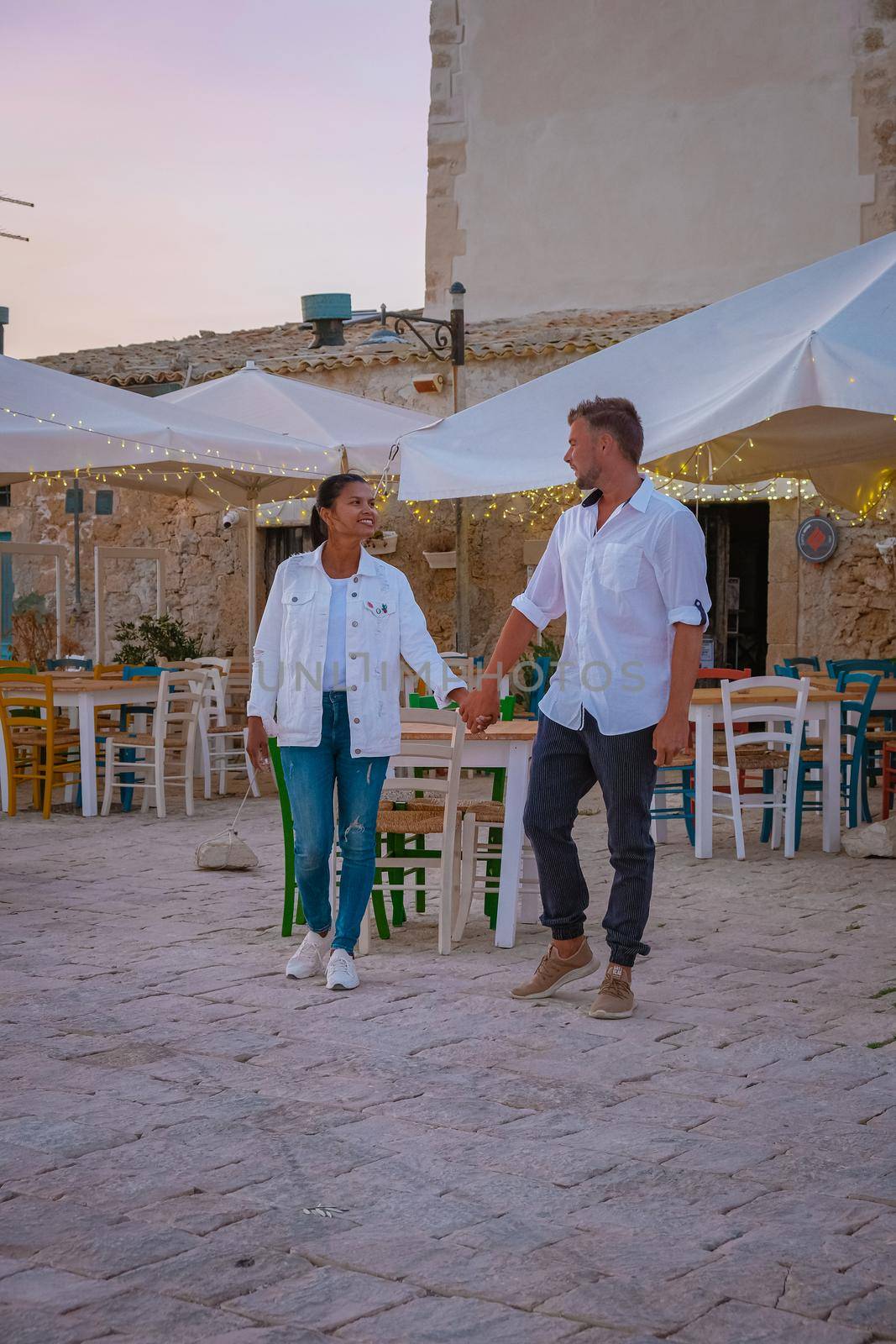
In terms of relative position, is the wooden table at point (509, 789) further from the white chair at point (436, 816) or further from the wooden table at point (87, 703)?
the wooden table at point (87, 703)

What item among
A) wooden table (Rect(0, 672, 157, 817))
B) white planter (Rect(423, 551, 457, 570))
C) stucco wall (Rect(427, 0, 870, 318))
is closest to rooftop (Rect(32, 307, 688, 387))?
stucco wall (Rect(427, 0, 870, 318))

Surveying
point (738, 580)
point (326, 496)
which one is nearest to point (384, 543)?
point (738, 580)

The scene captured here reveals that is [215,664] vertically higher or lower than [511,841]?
higher

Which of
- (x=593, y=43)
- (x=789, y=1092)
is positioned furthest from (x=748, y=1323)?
(x=593, y=43)

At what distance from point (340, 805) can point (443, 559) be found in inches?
380

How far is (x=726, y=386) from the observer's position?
6.84m

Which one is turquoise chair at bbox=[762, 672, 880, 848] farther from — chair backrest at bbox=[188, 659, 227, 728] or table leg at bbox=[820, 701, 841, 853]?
chair backrest at bbox=[188, 659, 227, 728]

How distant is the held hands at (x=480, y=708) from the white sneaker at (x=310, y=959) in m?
0.98

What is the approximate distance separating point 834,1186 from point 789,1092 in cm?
65

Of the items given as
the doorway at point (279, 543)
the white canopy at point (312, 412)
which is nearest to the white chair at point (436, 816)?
the white canopy at point (312, 412)

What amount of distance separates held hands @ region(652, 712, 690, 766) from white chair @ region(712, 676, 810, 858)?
125 inches

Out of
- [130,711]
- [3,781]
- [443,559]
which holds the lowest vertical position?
[3,781]

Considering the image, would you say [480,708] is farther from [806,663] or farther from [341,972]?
[806,663]

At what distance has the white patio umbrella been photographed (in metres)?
9.25
